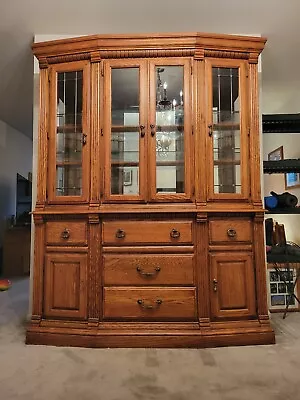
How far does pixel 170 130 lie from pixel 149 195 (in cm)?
50

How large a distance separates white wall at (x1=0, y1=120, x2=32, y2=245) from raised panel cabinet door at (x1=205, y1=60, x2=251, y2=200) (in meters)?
4.29

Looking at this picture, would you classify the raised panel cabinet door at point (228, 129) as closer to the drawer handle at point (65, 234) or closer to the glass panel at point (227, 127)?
the glass panel at point (227, 127)

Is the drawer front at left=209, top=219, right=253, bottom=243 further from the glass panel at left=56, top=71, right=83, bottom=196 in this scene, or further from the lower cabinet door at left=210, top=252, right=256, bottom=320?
the glass panel at left=56, top=71, right=83, bottom=196

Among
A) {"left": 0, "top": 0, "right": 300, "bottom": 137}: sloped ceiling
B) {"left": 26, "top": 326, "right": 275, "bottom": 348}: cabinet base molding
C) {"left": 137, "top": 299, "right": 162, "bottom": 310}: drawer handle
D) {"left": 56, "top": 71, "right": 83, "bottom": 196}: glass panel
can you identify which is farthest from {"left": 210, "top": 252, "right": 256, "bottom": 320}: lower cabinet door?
{"left": 0, "top": 0, "right": 300, "bottom": 137}: sloped ceiling

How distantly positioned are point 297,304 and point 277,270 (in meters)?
0.37

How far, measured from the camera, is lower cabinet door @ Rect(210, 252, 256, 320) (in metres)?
2.16

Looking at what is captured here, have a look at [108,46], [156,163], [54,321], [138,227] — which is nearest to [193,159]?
[156,163]

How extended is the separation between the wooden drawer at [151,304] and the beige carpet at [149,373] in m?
0.21

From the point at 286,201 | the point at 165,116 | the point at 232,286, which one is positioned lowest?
the point at 232,286

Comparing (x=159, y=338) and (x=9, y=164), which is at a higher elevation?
(x=9, y=164)

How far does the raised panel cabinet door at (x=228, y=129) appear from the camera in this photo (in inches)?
88.4

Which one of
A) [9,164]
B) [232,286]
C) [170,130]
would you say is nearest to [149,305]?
[232,286]

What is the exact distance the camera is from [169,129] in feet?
7.55

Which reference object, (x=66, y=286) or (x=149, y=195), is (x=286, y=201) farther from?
(x=66, y=286)
